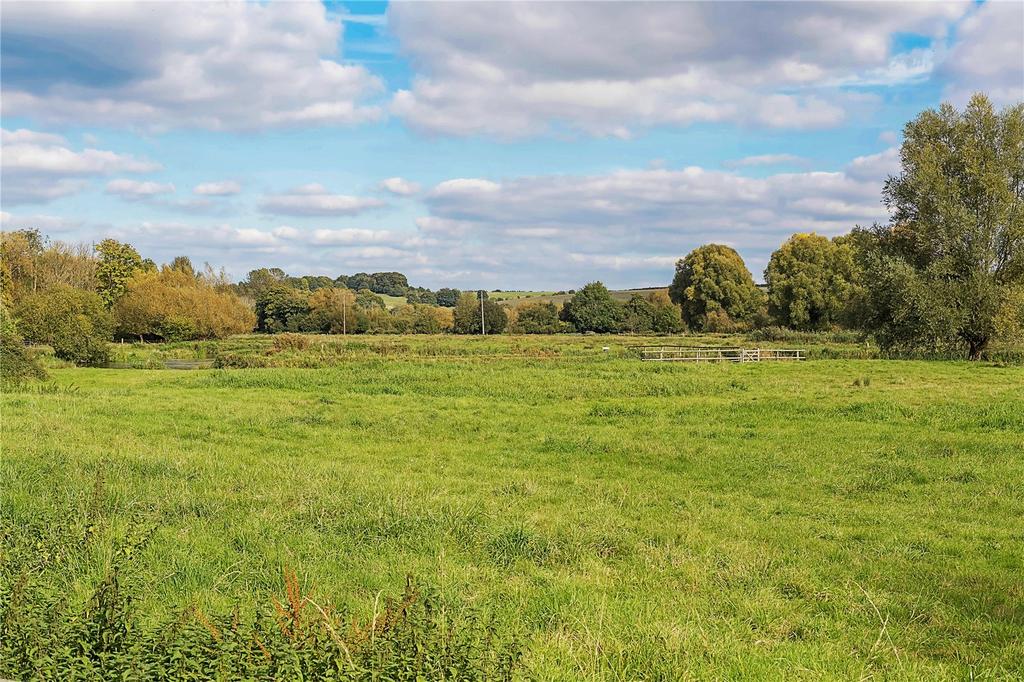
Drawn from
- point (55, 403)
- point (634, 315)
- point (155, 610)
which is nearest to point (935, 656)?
point (155, 610)

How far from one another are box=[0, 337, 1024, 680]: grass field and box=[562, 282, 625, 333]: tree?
287ft

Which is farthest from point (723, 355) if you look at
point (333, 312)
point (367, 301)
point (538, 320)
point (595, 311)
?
point (367, 301)

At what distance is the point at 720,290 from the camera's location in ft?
307

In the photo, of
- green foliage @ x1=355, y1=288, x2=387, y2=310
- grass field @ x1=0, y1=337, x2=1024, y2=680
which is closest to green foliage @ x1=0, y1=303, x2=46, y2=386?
grass field @ x1=0, y1=337, x2=1024, y2=680

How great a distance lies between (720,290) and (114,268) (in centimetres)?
7145

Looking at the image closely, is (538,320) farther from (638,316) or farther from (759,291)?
(759,291)

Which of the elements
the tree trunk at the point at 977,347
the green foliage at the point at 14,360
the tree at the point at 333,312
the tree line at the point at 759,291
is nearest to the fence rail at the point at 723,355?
the tree line at the point at 759,291

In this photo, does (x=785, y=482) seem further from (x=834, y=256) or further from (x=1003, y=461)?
(x=834, y=256)

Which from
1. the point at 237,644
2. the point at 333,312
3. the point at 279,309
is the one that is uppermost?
the point at 279,309

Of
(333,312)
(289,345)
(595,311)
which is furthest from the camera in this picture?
(333,312)

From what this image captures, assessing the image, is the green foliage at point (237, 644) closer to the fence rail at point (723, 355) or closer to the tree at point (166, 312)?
the fence rail at point (723, 355)

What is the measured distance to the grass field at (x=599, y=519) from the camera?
6.18 metres

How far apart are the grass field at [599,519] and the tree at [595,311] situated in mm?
87389

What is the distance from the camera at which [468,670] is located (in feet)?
15.0
